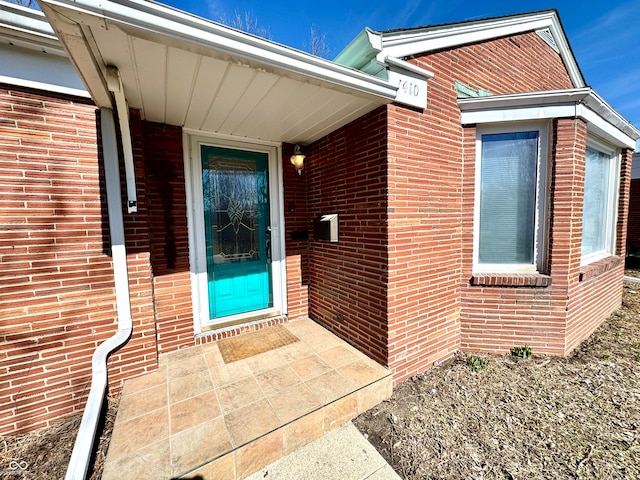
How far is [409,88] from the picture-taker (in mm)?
2475

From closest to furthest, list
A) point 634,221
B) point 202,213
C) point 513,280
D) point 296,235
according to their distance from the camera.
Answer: point 513,280 → point 202,213 → point 296,235 → point 634,221

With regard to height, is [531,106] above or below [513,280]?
above

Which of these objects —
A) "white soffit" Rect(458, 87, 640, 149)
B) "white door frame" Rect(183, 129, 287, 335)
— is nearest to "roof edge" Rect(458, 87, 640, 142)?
"white soffit" Rect(458, 87, 640, 149)

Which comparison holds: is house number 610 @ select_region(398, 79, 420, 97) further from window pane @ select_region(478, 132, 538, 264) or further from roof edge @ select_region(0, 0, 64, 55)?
roof edge @ select_region(0, 0, 64, 55)

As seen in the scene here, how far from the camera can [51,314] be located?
6.98 ft

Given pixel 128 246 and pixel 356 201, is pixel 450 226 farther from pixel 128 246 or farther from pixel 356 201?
pixel 128 246

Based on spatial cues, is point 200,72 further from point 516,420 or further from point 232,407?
point 516,420

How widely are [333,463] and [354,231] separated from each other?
2.03 m

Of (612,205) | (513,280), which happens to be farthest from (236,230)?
(612,205)

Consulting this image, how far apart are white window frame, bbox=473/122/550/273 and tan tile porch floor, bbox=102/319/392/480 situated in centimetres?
214

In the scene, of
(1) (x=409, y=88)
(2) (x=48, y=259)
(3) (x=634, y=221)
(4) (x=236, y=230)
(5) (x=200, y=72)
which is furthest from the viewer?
(3) (x=634, y=221)

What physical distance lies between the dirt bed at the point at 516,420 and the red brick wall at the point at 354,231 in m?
0.60

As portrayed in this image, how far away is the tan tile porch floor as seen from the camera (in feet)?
5.49

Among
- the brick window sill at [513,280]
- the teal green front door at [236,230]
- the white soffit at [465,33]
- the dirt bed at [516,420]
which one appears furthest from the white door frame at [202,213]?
the brick window sill at [513,280]
